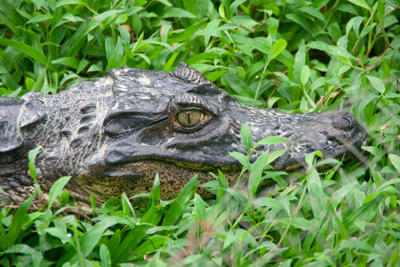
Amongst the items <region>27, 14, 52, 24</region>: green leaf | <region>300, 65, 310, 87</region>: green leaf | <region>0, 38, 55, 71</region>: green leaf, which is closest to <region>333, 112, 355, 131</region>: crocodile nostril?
<region>300, 65, 310, 87</region>: green leaf

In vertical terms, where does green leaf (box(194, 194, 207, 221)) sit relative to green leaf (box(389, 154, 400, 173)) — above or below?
below

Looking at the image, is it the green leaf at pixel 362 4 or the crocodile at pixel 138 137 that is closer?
the crocodile at pixel 138 137

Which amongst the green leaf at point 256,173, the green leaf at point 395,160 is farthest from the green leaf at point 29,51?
the green leaf at point 395,160

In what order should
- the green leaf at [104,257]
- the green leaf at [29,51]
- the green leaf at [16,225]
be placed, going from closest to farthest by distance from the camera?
the green leaf at [104,257], the green leaf at [16,225], the green leaf at [29,51]

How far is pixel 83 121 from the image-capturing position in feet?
9.15

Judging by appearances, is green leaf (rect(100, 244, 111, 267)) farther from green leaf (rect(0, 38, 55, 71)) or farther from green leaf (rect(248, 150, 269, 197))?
green leaf (rect(0, 38, 55, 71))

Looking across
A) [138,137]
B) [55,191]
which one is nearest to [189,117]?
[138,137]

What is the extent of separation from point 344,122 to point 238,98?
102 cm

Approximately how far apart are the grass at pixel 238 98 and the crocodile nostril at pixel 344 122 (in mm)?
196

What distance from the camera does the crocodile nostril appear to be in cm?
288

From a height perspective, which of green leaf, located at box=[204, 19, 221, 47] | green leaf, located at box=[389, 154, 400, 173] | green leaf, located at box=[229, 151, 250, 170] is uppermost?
green leaf, located at box=[204, 19, 221, 47]

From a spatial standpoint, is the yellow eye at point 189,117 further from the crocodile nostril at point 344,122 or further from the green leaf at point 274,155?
the crocodile nostril at point 344,122

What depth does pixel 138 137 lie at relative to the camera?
267 centimetres

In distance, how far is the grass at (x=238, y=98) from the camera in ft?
7.45
